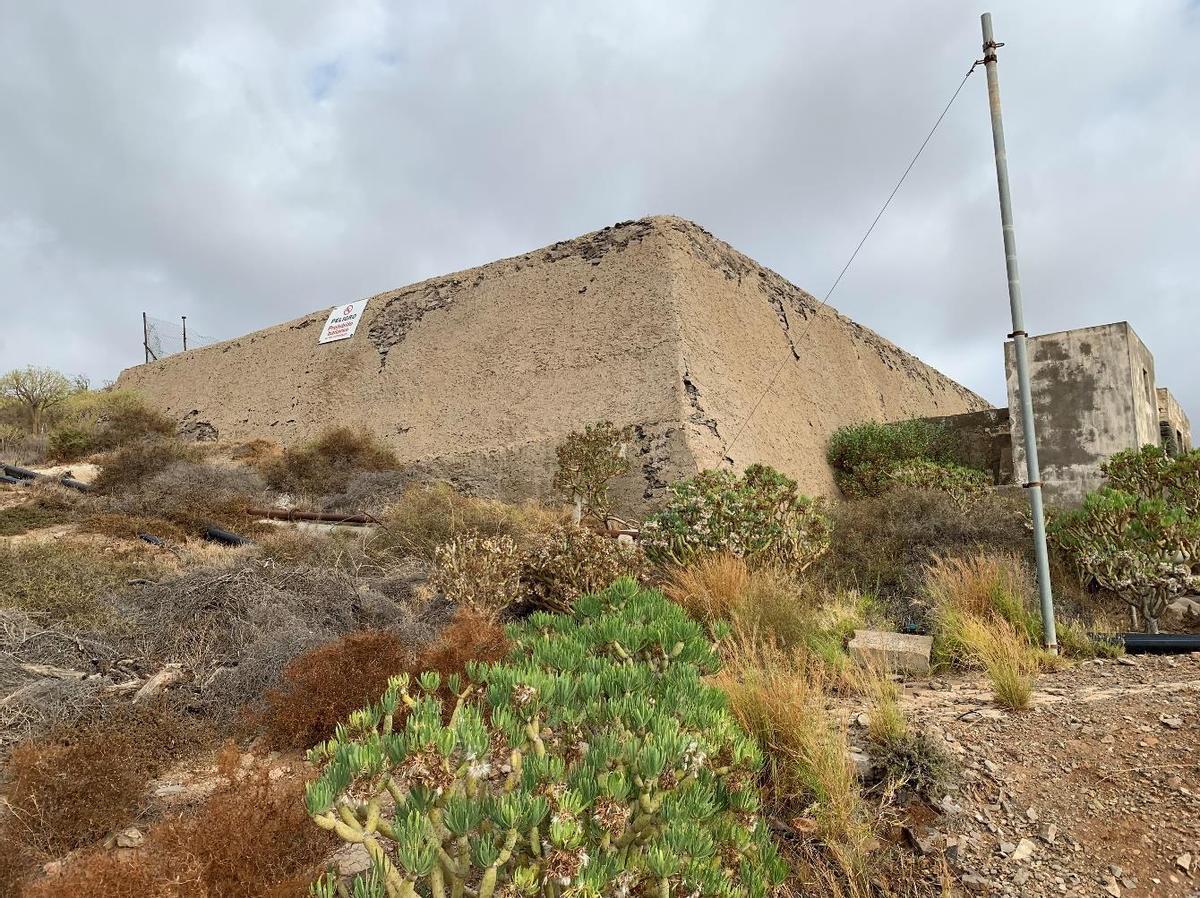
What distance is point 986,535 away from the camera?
7594mm

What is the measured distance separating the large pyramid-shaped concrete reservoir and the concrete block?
5.63 meters

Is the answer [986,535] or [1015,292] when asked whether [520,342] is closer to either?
[986,535]

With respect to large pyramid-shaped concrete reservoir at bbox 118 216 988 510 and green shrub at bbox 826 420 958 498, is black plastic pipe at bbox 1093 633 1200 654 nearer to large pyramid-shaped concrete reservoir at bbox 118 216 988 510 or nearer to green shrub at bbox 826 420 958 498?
large pyramid-shaped concrete reservoir at bbox 118 216 988 510

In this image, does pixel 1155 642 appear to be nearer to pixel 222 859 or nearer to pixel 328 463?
pixel 222 859

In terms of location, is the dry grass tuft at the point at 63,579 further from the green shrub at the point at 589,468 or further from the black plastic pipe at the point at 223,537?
the green shrub at the point at 589,468

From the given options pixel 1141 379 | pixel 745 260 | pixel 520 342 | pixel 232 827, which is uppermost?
pixel 745 260

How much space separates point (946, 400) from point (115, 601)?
22633 mm

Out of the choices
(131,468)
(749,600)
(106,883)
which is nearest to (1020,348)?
(749,600)

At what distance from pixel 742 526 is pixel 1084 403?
271 inches

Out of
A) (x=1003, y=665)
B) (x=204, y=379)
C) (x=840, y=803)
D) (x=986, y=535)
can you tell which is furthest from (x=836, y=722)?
(x=204, y=379)

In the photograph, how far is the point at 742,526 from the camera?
22.5 ft

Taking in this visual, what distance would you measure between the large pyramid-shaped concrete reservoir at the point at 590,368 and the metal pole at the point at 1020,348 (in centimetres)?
556

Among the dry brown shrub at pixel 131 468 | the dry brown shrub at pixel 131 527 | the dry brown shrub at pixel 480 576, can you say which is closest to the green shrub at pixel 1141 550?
the dry brown shrub at pixel 480 576

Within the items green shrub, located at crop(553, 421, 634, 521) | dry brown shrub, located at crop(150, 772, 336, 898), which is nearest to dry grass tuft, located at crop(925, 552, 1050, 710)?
dry brown shrub, located at crop(150, 772, 336, 898)
